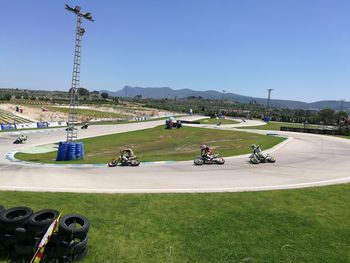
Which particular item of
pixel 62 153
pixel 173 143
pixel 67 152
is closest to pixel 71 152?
pixel 67 152

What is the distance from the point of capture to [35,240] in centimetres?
863

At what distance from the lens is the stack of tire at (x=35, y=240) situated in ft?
27.6

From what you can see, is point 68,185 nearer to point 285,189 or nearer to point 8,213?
point 8,213

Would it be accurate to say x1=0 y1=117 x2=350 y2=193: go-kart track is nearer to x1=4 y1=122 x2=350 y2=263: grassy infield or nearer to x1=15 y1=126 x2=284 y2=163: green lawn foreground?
x1=4 y1=122 x2=350 y2=263: grassy infield

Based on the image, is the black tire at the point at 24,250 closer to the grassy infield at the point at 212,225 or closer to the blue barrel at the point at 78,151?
the grassy infield at the point at 212,225

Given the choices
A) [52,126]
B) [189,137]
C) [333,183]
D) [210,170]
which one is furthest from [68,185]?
[52,126]

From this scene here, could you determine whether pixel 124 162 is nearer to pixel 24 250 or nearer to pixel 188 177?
pixel 188 177

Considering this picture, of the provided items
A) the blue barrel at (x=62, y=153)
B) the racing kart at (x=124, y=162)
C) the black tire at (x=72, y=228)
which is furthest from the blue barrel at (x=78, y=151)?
the black tire at (x=72, y=228)

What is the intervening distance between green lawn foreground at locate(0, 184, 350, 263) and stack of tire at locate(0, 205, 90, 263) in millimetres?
596

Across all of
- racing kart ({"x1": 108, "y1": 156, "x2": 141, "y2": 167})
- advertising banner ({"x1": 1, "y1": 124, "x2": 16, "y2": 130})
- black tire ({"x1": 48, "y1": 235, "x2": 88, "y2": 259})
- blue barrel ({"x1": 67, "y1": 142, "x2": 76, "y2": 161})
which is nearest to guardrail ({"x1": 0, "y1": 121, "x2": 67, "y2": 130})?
advertising banner ({"x1": 1, "y1": 124, "x2": 16, "y2": 130})

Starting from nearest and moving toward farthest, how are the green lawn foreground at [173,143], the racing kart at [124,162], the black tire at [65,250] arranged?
the black tire at [65,250] → the racing kart at [124,162] → the green lawn foreground at [173,143]

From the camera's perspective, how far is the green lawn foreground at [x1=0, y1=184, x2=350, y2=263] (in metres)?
9.44

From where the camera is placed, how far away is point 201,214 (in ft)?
40.2

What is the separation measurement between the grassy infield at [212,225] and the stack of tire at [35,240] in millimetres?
562
